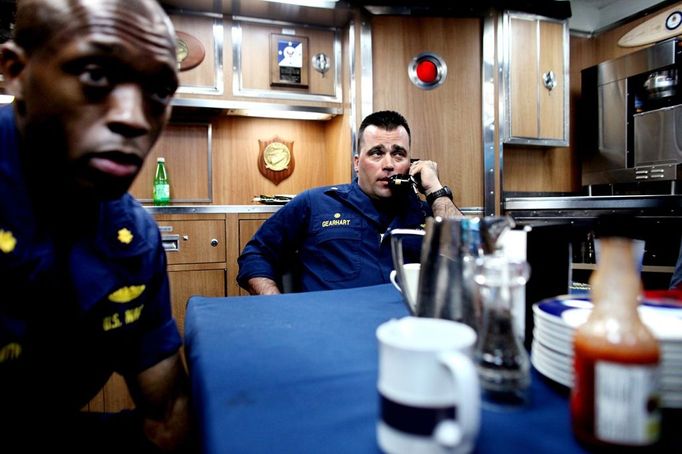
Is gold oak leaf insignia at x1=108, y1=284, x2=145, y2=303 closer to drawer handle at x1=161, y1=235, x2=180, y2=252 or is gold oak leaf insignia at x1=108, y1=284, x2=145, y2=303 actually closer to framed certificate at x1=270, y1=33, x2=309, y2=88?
drawer handle at x1=161, y1=235, x2=180, y2=252

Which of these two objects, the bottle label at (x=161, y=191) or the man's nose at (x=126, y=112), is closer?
the man's nose at (x=126, y=112)

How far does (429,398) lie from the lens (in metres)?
0.42

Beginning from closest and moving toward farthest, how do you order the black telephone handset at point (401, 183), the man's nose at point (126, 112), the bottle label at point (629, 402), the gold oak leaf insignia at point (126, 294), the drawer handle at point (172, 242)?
the bottle label at point (629, 402) → the man's nose at point (126, 112) → the gold oak leaf insignia at point (126, 294) → the black telephone handset at point (401, 183) → the drawer handle at point (172, 242)

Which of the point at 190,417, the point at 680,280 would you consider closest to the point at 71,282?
the point at 190,417

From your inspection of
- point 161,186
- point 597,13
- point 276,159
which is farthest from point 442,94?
point 161,186

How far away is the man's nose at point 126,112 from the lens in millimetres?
667

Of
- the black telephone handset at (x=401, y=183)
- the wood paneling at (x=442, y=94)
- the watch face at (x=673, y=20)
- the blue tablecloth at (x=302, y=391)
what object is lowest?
the blue tablecloth at (x=302, y=391)

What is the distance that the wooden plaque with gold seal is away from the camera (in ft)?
11.2

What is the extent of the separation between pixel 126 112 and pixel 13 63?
20cm

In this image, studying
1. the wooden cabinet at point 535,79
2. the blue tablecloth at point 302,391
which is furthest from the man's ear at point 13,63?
the wooden cabinet at point 535,79

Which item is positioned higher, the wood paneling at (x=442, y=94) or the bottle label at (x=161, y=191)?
the wood paneling at (x=442, y=94)

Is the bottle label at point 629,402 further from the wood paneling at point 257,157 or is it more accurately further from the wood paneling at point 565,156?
the wood paneling at point 565,156

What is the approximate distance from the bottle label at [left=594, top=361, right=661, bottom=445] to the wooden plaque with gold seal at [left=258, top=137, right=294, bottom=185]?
10.3ft

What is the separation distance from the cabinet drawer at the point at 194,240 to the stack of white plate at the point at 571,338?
2.35 m
